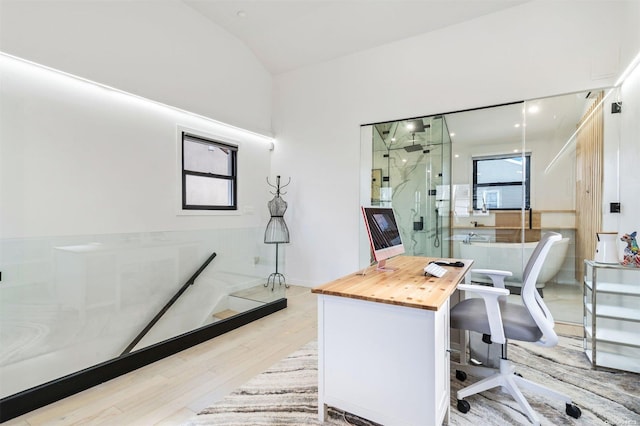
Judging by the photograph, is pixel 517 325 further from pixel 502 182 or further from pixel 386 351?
pixel 502 182

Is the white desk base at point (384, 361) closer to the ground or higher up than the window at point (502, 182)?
closer to the ground

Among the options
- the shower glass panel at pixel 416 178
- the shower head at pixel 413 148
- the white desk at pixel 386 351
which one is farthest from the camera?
the shower head at pixel 413 148

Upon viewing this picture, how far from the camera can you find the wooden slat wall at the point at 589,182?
10.2 ft

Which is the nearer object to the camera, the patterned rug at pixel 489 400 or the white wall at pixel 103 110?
the patterned rug at pixel 489 400

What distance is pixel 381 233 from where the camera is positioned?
2143mm

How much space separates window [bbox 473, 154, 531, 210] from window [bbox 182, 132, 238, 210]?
337 cm

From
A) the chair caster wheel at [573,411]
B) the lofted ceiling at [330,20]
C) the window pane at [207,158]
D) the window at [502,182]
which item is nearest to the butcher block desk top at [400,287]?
the chair caster wheel at [573,411]

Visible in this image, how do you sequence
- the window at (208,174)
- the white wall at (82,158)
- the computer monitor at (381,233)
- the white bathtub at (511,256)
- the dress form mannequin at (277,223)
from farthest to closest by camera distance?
the dress form mannequin at (277,223) → the window at (208,174) → the white bathtub at (511,256) → the white wall at (82,158) → the computer monitor at (381,233)

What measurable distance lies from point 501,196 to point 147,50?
174 inches

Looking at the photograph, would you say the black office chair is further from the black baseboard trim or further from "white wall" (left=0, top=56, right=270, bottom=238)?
"white wall" (left=0, top=56, right=270, bottom=238)

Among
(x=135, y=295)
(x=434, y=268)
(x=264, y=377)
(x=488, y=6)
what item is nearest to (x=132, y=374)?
(x=135, y=295)

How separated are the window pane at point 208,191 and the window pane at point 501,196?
346 centimetres

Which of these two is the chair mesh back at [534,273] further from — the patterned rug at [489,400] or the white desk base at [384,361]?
the patterned rug at [489,400]

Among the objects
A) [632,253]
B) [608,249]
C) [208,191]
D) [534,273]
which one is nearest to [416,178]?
[608,249]
